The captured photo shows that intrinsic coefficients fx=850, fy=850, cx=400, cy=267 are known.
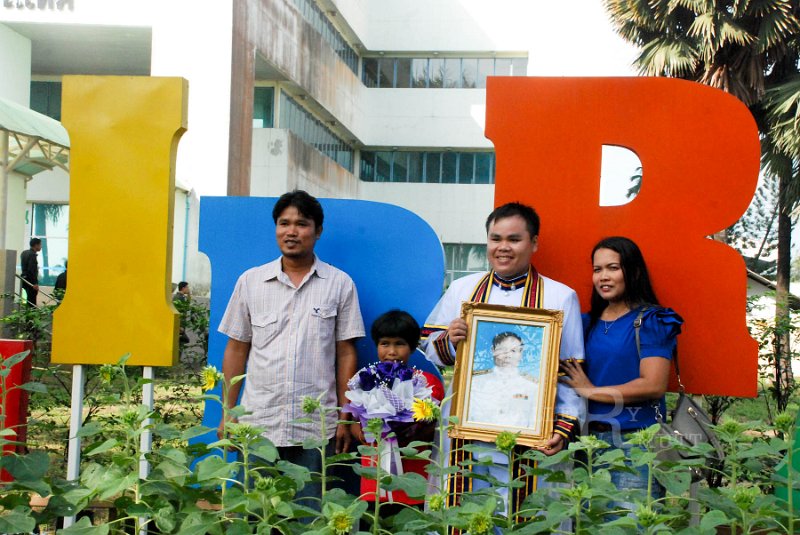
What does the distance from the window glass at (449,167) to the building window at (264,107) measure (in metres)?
8.76

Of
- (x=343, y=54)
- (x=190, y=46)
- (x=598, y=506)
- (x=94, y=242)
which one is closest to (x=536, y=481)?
(x=598, y=506)

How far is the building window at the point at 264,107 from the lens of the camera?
19.8 meters

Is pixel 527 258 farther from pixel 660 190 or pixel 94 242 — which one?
pixel 94 242

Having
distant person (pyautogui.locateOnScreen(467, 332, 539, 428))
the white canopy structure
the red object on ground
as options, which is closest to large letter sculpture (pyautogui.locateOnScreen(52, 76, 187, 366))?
the red object on ground

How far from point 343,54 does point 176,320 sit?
22872 mm

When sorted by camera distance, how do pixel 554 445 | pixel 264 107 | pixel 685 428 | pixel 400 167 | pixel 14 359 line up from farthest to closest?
1. pixel 400 167
2. pixel 264 107
3. pixel 685 428
4. pixel 554 445
5. pixel 14 359

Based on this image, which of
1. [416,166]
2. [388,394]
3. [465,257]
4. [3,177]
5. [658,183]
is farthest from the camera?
[416,166]

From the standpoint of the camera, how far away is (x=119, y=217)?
13.8 feet

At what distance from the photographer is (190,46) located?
15805mm

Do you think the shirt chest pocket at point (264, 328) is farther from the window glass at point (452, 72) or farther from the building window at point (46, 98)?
the window glass at point (452, 72)

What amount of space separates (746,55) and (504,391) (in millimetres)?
10803

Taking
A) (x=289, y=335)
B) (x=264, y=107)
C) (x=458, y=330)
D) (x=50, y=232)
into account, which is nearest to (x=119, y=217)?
(x=289, y=335)

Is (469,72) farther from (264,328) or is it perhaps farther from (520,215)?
(520,215)

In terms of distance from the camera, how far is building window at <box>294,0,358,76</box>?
21.6 metres
